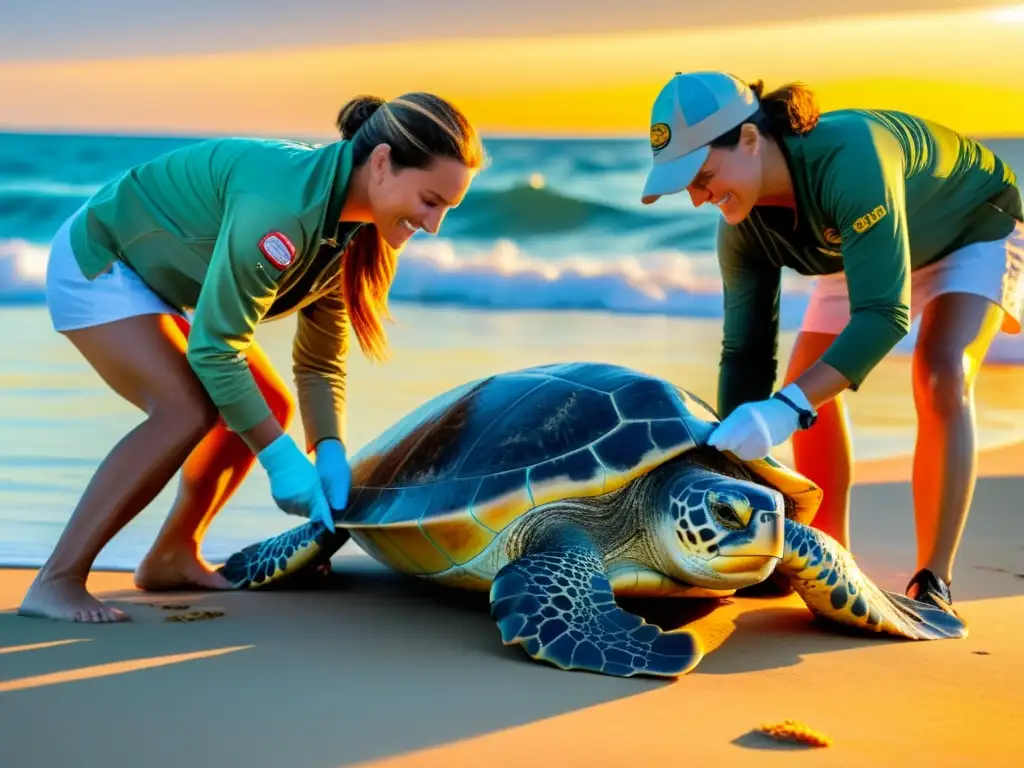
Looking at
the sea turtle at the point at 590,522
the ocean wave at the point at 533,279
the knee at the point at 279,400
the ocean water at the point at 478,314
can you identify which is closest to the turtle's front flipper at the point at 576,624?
the sea turtle at the point at 590,522

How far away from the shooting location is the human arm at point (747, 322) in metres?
3.82

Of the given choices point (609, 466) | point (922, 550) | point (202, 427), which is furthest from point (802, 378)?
point (202, 427)

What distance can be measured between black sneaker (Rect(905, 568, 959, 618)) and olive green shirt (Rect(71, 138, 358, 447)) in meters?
1.76

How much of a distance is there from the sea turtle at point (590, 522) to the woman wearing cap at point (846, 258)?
0.19 metres

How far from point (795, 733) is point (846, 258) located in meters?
1.27

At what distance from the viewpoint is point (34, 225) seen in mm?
17109

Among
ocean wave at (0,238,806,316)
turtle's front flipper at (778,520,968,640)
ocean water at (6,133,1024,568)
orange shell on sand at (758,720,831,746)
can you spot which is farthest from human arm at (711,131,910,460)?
ocean wave at (0,238,806,316)

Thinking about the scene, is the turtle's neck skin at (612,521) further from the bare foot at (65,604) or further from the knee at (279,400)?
the bare foot at (65,604)

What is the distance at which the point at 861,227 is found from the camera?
301cm

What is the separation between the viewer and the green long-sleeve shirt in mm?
3004

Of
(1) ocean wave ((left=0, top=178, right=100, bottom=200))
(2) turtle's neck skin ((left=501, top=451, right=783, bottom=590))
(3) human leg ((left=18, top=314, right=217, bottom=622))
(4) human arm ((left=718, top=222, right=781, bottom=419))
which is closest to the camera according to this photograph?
(2) turtle's neck skin ((left=501, top=451, right=783, bottom=590))

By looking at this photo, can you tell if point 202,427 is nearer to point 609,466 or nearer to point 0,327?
point 609,466

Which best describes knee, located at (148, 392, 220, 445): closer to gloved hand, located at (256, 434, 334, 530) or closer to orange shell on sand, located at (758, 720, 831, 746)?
gloved hand, located at (256, 434, 334, 530)

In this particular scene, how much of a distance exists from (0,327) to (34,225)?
8452 millimetres
